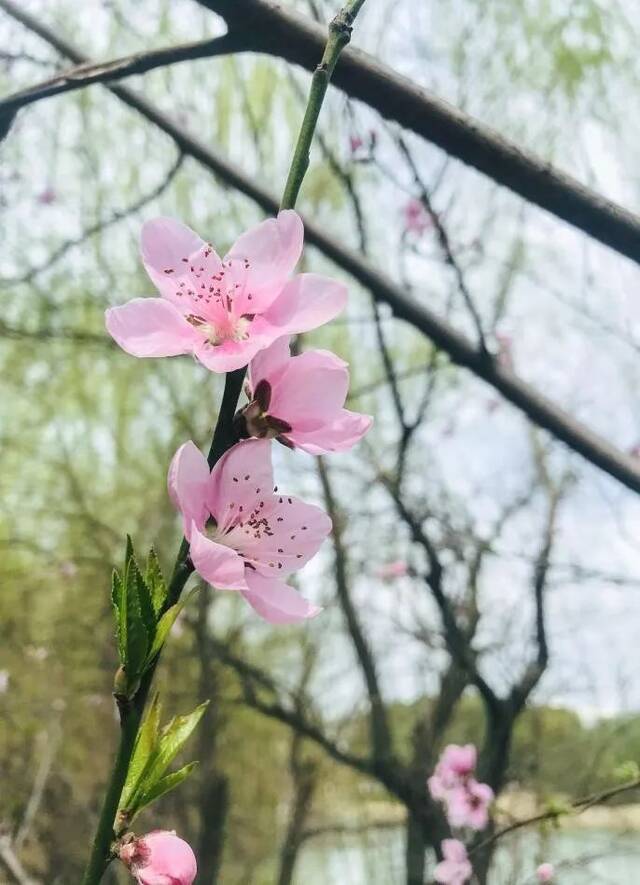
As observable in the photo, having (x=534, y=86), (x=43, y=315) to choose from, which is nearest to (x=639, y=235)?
(x=534, y=86)

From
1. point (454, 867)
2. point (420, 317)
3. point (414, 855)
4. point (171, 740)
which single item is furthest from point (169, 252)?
point (414, 855)

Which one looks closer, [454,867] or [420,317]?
[420,317]

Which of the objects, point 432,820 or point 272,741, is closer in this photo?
point 432,820

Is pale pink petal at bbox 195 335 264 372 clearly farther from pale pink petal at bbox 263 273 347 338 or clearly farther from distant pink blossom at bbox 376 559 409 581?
distant pink blossom at bbox 376 559 409 581

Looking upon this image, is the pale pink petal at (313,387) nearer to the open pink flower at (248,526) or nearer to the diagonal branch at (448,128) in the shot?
the open pink flower at (248,526)

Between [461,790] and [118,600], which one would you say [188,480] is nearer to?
[118,600]

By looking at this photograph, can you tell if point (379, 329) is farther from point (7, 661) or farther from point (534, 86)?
point (7, 661)
